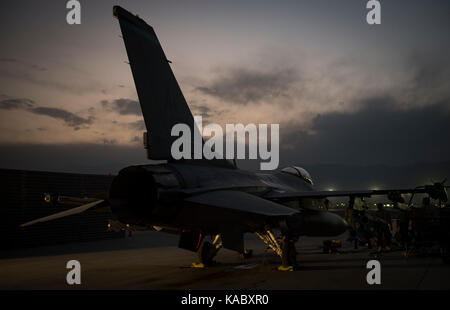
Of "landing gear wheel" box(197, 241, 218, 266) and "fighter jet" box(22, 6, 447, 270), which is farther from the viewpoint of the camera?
"landing gear wheel" box(197, 241, 218, 266)

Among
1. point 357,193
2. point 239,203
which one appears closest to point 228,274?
point 239,203

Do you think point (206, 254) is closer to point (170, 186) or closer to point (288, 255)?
point (288, 255)

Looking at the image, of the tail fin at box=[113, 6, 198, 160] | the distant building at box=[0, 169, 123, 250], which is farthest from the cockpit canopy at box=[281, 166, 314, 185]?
the distant building at box=[0, 169, 123, 250]

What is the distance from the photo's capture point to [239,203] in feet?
23.2

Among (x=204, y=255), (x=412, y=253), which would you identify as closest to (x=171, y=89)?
(x=204, y=255)

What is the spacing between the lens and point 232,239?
761 centimetres

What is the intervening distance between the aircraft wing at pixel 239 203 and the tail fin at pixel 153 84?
50.7 inches

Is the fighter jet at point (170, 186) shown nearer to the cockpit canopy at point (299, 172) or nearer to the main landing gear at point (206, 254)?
the main landing gear at point (206, 254)

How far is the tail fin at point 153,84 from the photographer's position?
7789mm

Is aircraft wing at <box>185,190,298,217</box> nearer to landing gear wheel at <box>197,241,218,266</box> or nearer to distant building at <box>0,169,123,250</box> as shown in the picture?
landing gear wheel at <box>197,241,218,266</box>

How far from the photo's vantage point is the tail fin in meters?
7.79

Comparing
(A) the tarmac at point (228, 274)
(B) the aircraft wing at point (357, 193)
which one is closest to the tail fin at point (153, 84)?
(A) the tarmac at point (228, 274)

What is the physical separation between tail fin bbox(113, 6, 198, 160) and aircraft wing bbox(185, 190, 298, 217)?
1.29m
